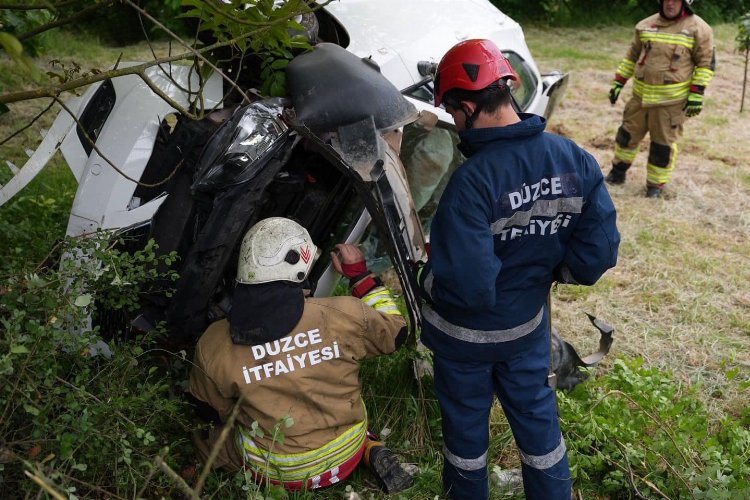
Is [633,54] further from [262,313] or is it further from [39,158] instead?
[39,158]

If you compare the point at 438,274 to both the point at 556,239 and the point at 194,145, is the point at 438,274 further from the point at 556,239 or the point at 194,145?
the point at 194,145

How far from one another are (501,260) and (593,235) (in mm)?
335

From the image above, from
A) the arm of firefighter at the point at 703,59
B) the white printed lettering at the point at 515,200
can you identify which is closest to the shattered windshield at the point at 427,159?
the white printed lettering at the point at 515,200

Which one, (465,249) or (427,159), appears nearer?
(465,249)

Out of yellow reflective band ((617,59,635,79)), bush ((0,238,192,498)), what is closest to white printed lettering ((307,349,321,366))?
bush ((0,238,192,498))

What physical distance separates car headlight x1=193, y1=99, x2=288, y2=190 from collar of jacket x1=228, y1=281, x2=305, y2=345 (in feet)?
1.57

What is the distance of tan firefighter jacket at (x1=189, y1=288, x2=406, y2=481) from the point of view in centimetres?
263

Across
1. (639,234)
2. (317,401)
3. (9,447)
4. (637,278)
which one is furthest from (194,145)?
(639,234)

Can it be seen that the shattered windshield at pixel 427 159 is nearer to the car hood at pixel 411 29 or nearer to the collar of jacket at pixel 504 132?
the car hood at pixel 411 29

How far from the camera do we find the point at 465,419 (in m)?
2.72

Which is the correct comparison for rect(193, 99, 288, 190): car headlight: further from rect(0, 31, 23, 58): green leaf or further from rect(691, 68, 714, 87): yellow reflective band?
rect(691, 68, 714, 87): yellow reflective band

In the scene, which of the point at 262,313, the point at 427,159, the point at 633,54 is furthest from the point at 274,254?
the point at 633,54

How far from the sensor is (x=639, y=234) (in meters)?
5.26

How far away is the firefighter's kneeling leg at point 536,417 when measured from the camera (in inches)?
105
